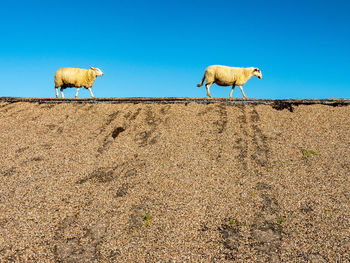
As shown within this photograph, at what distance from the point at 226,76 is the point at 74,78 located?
12498 millimetres

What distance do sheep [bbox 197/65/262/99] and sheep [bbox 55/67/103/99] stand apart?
971 cm

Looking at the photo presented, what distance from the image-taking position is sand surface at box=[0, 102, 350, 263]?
7281 mm

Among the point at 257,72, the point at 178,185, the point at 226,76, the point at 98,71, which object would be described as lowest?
the point at 178,185

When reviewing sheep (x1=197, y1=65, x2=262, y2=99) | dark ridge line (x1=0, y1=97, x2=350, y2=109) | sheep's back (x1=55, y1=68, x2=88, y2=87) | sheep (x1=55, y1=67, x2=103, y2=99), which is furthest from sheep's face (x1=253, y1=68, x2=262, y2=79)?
sheep's back (x1=55, y1=68, x2=88, y2=87)

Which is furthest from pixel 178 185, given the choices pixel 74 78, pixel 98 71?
pixel 98 71

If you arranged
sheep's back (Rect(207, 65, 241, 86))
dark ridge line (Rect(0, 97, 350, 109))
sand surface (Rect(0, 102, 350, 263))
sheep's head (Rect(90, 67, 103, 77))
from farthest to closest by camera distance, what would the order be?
1. sheep's head (Rect(90, 67, 103, 77))
2. sheep's back (Rect(207, 65, 241, 86))
3. dark ridge line (Rect(0, 97, 350, 109))
4. sand surface (Rect(0, 102, 350, 263))

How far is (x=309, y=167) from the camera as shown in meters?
11.2

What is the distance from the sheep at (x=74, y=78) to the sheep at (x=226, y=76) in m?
9.71

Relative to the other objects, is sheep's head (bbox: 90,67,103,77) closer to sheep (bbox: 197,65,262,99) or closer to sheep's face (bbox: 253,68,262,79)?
sheep (bbox: 197,65,262,99)

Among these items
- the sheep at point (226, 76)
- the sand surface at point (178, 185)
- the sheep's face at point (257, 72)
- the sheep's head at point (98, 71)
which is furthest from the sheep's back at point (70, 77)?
the sheep's face at point (257, 72)

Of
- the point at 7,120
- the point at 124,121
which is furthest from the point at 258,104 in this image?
the point at 7,120

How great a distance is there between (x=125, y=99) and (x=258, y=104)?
9988mm

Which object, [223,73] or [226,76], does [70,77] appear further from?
[226,76]

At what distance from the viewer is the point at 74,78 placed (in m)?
21.5
